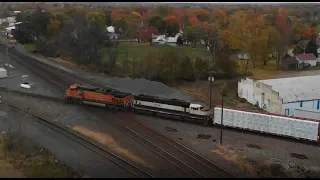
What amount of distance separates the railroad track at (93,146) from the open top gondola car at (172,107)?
6707mm

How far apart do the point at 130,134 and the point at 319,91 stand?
57.3 feet

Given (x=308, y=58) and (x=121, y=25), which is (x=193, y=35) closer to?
(x=121, y=25)

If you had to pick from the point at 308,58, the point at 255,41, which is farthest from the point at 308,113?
the point at 308,58

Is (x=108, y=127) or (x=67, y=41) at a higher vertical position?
(x=67, y=41)

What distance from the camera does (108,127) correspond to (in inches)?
1136

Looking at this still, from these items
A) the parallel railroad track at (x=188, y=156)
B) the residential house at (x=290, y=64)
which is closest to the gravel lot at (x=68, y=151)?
the parallel railroad track at (x=188, y=156)

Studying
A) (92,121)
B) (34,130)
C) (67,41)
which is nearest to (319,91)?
(92,121)

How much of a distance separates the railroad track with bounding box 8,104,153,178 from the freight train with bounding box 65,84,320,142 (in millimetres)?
5129

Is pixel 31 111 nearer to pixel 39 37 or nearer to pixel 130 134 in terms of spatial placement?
pixel 130 134

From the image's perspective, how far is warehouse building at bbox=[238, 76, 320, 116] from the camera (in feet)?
103

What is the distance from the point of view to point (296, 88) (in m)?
33.2

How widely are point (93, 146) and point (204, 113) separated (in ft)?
29.7

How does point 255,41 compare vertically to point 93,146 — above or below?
above

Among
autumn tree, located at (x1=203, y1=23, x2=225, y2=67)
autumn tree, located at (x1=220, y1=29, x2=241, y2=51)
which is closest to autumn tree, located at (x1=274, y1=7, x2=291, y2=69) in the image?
autumn tree, located at (x1=220, y1=29, x2=241, y2=51)
